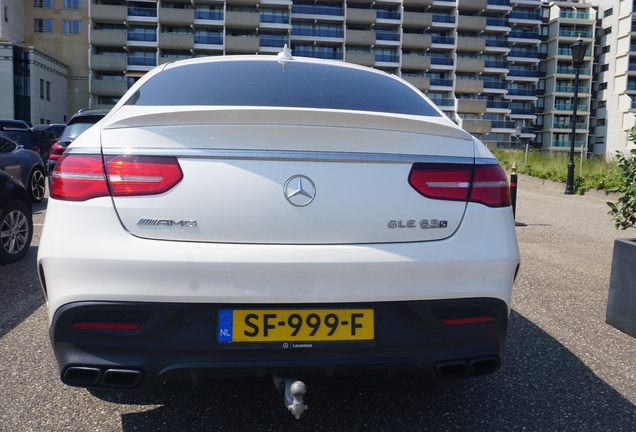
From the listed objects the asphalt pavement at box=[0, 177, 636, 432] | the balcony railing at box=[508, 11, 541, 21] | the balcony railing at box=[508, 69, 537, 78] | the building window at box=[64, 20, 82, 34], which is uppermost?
the balcony railing at box=[508, 11, 541, 21]

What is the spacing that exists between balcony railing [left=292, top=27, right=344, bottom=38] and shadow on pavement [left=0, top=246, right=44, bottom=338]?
2525 inches

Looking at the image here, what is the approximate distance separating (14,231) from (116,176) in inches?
178

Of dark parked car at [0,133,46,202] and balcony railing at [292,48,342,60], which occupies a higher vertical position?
balcony railing at [292,48,342,60]

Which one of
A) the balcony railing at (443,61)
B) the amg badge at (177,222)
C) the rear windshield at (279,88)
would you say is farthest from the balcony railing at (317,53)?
the amg badge at (177,222)

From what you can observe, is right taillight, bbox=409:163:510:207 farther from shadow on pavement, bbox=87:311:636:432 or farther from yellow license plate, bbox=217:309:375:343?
shadow on pavement, bbox=87:311:636:432

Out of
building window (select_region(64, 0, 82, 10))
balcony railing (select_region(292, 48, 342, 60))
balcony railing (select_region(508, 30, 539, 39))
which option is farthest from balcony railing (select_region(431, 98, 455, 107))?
building window (select_region(64, 0, 82, 10))

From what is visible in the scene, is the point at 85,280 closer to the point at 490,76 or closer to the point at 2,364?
the point at 2,364

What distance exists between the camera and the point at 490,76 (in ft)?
245

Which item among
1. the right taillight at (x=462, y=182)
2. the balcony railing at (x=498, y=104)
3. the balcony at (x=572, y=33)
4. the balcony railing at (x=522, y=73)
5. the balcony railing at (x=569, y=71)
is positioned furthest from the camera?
the balcony at (x=572, y=33)

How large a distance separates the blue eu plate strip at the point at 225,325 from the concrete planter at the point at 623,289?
310cm

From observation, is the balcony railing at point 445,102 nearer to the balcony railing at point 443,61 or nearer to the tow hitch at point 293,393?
the balcony railing at point 443,61

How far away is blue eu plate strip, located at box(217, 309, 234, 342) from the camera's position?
2035 millimetres

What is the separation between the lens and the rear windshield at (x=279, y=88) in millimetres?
2648

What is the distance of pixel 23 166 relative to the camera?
9.56 metres
